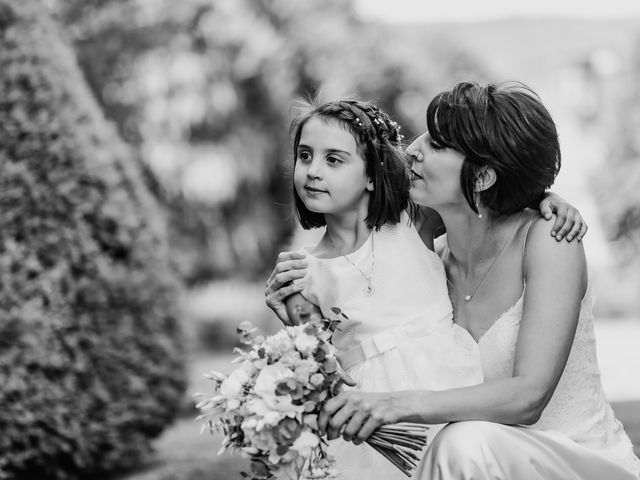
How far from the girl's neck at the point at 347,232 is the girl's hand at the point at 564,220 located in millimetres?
679

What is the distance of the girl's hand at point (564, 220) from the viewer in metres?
2.98

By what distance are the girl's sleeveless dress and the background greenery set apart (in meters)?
1.16

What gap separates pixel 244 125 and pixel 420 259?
15083 millimetres

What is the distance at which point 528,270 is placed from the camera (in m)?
3.01

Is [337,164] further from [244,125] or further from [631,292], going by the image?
[631,292]

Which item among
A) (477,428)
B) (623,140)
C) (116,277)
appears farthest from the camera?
(623,140)

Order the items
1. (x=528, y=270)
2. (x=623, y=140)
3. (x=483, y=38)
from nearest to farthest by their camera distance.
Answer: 1. (x=528, y=270)
2. (x=623, y=140)
3. (x=483, y=38)

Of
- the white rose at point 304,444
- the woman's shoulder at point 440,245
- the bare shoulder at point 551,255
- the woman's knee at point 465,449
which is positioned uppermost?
the woman's shoulder at point 440,245

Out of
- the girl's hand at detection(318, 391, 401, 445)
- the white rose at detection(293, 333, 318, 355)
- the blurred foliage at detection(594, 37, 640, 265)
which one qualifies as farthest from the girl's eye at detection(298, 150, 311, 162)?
the blurred foliage at detection(594, 37, 640, 265)

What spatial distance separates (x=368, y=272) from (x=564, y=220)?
28.3 inches

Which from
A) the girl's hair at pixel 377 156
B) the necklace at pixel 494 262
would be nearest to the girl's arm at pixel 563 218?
Result: the necklace at pixel 494 262

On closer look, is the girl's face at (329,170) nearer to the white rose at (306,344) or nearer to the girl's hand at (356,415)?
the white rose at (306,344)

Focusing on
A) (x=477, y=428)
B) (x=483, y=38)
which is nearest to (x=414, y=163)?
(x=477, y=428)

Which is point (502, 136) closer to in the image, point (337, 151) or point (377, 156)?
point (377, 156)
